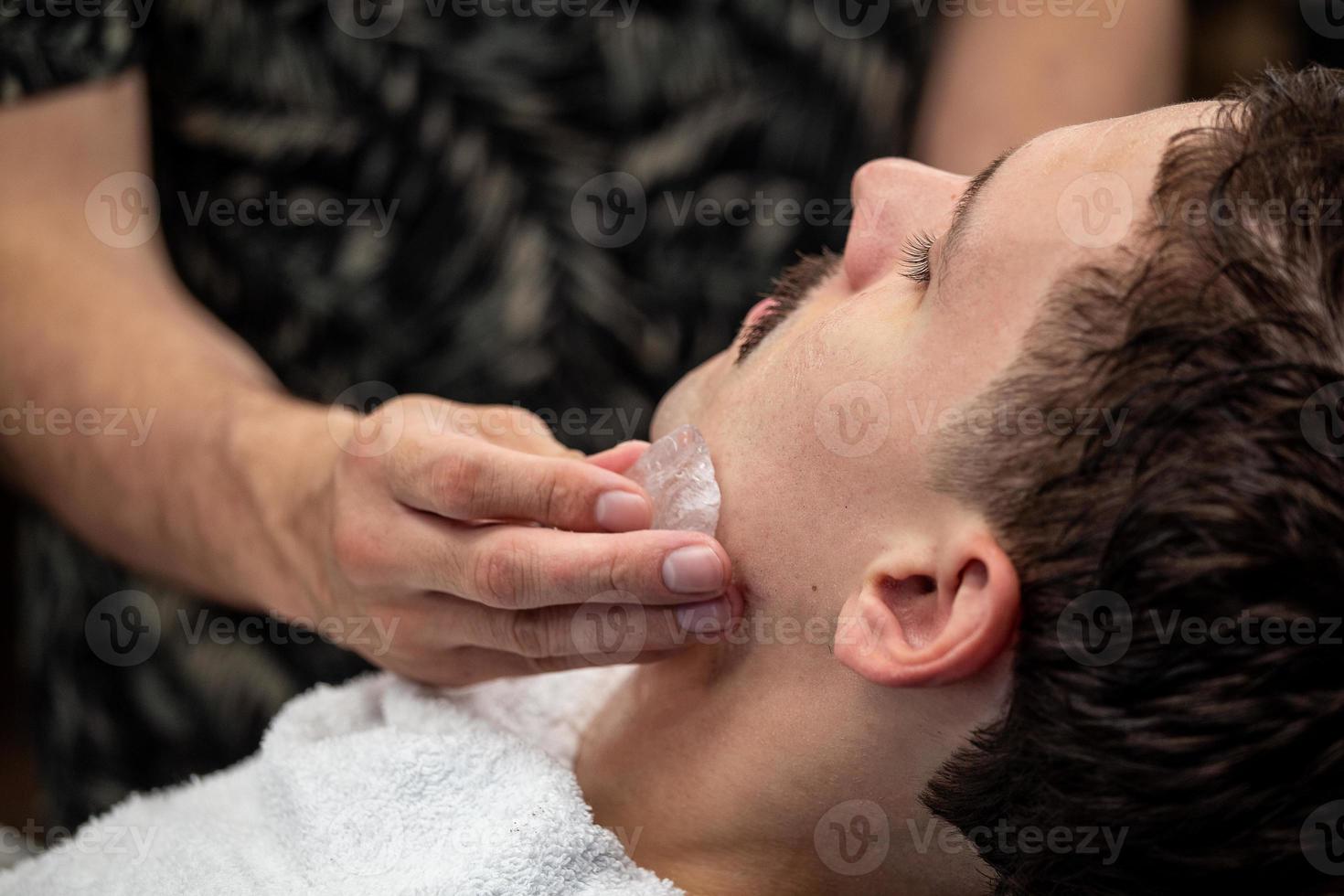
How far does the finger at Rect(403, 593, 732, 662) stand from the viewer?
0.79m

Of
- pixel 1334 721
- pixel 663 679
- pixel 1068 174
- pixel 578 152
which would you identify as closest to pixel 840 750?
pixel 663 679

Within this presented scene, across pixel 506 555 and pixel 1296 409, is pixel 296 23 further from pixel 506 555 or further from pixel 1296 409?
pixel 1296 409

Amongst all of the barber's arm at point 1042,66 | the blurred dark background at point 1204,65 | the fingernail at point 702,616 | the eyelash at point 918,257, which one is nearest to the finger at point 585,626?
the fingernail at point 702,616

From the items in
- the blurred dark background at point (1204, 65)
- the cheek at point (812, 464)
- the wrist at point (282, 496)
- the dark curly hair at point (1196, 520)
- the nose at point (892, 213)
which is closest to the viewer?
the dark curly hair at point (1196, 520)

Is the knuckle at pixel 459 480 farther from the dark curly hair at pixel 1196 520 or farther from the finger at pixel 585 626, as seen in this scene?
the dark curly hair at pixel 1196 520

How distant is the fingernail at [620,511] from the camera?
2.60ft

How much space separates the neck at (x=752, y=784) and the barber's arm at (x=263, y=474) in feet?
0.26

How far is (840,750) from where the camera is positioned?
774 millimetres

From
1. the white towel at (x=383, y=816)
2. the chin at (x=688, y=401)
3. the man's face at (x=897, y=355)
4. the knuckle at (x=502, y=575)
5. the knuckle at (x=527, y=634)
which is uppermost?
the man's face at (x=897, y=355)

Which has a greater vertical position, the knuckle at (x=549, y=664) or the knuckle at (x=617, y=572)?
the knuckle at (x=617, y=572)

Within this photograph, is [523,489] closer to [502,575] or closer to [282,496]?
[502,575]

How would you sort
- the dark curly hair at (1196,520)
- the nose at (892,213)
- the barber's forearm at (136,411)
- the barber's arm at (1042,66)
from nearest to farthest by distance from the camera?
the dark curly hair at (1196,520) → the nose at (892,213) → the barber's forearm at (136,411) → the barber's arm at (1042,66)

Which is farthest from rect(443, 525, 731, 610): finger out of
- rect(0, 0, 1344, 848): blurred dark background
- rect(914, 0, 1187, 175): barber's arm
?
rect(0, 0, 1344, 848): blurred dark background

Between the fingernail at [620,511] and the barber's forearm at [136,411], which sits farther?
the barber's forearm at [136,411]
